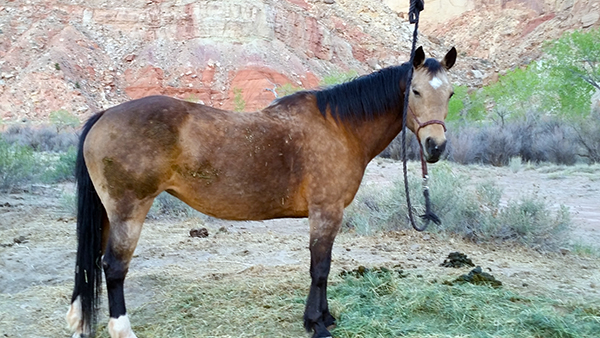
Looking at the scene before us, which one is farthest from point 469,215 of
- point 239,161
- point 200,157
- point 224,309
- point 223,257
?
point 200,157

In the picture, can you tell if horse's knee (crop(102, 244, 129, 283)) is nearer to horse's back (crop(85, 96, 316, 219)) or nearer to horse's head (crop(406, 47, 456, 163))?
horse's back (crop(85, 96, 316, 219))

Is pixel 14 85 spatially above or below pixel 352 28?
below

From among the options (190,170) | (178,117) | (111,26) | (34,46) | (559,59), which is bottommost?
(190,170)

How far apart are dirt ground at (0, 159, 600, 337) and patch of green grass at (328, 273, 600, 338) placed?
628mm

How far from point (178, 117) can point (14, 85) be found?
43.5 metres

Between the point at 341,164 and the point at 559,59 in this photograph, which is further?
the point at 559,59

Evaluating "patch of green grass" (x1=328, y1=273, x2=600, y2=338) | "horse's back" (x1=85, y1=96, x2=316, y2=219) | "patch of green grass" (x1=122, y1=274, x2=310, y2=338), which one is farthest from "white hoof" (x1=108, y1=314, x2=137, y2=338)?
"patch of green grass" (x1=328, y1=273, x2=600, y2=338)

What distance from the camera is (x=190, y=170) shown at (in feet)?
11.1

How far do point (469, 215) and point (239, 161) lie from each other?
507 cm

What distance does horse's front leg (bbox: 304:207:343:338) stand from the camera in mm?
3598

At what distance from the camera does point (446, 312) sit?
12.7 feet

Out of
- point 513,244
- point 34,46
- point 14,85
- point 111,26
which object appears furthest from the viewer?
point 111,26

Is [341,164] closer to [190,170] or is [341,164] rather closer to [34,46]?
[190,170]

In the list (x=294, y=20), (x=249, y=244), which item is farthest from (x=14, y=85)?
(x=249, y=244)
